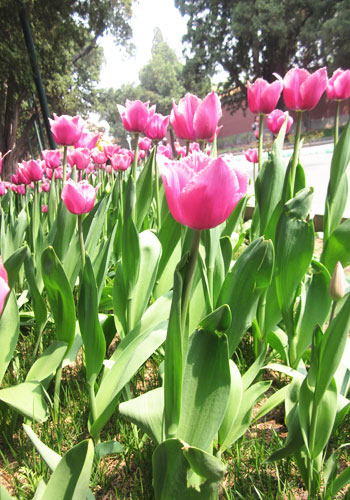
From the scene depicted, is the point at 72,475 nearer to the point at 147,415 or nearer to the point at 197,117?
the point at 147,415

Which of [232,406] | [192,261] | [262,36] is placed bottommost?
[232,406]

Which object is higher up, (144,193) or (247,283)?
(144,193)

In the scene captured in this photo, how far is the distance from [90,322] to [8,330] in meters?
0.22

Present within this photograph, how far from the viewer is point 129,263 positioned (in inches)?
44.9

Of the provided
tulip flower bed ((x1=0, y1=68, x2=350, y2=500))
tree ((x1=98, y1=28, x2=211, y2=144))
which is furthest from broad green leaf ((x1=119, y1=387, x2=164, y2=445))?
tree ((x1=98, y1=28, x2=211, y2=144))

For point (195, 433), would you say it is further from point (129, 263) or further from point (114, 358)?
point (129, 263)

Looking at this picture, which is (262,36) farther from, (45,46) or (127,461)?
(127,461)

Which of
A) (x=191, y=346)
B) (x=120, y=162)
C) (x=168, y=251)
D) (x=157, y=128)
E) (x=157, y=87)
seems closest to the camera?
(x=191, y=346)

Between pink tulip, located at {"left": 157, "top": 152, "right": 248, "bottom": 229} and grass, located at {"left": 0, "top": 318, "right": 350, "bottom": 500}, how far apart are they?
55cm

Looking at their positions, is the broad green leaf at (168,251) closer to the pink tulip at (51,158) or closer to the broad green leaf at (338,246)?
the broad green leaf at (338,246)

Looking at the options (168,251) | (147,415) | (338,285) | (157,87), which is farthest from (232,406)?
(157,87)

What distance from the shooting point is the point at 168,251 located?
1.41 m

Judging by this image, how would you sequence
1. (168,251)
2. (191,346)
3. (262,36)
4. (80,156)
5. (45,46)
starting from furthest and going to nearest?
(262,36) < (45,46) < (80,156) < (168,251) < (191,346)

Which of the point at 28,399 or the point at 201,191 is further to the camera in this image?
the point at 28,399
